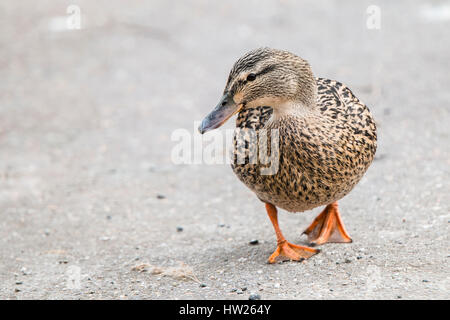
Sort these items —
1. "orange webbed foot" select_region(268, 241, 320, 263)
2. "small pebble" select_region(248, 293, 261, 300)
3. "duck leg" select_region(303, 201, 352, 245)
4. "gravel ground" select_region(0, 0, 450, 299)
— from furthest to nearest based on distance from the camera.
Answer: "duck leg" select_region(303, 201, 352, 245) → "orange webbed foot" select_region(268, 241, 320, 263) → "gravel ground" select_region(0, 0, 450, 299) → "small pebble" select_region(248, 293, 261, 300)

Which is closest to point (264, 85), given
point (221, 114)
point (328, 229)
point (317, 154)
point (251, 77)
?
point (251, 77)

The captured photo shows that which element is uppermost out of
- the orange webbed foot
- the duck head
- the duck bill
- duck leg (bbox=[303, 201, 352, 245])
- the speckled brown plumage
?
Answer: the duck head

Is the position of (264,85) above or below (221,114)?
above

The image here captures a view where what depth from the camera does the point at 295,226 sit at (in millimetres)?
6070

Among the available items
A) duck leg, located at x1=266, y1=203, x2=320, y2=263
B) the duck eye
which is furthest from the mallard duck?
duck leg, located at x1=266, y1=203, x2=320, y2=263

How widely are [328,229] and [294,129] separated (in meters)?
1.17

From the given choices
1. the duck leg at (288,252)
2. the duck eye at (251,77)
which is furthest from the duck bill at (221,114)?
the duck leg at (288,252)

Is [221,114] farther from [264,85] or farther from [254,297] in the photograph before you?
[254,297]

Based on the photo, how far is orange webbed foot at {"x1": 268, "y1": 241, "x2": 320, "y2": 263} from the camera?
197 inches

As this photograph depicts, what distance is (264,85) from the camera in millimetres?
4410

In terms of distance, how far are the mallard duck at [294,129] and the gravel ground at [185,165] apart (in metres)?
0.62

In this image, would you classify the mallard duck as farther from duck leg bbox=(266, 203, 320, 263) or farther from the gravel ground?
the gravel ground

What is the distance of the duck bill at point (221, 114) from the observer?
4.38 m

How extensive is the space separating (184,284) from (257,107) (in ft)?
4.65
